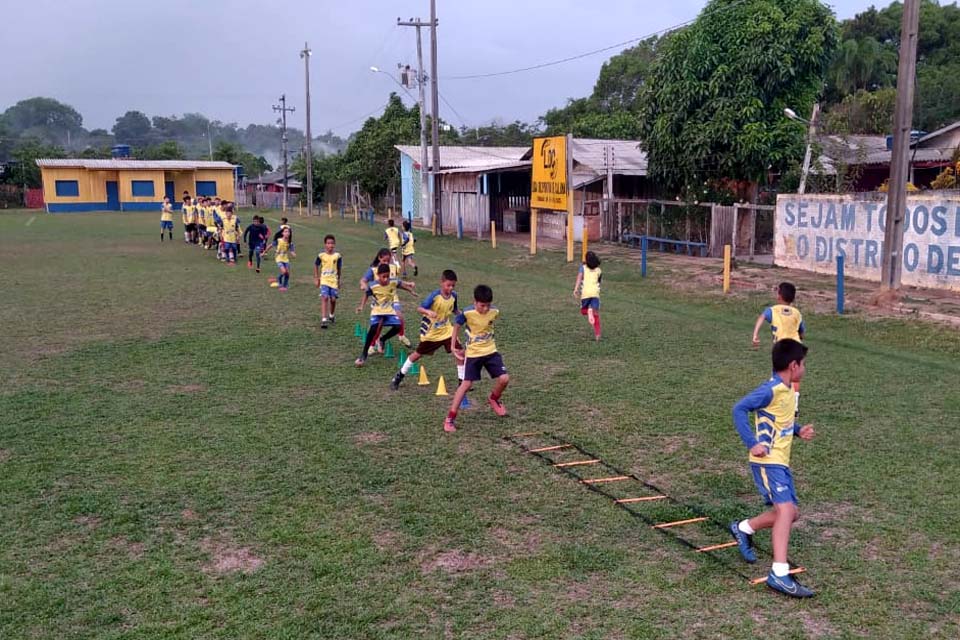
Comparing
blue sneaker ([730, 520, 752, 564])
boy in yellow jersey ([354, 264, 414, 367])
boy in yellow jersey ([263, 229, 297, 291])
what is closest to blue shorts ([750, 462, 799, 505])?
blue sneaker ([730, 520, 752, 564])

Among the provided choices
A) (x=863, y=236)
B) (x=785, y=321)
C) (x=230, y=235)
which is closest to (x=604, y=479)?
(x=785, y=321)

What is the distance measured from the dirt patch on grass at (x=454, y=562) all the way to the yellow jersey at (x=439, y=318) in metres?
4.25

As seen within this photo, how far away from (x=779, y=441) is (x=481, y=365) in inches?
157

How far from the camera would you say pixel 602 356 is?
41.0 feet

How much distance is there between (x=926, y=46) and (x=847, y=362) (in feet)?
160

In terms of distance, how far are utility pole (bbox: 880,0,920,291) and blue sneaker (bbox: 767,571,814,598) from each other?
12256mm

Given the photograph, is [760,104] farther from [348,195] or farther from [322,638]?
[348,195]

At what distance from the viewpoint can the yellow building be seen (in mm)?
60500

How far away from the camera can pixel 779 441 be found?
5512 millimetres

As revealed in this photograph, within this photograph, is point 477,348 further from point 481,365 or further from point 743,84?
point 743,84

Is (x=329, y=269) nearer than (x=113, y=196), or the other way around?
(x=329, y=269)

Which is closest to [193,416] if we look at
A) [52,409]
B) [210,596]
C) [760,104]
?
[52,409]

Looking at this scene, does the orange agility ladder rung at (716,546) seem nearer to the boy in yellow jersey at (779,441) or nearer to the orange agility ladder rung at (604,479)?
the boy in yellow jersey at (779,441)

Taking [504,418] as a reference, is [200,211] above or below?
above
